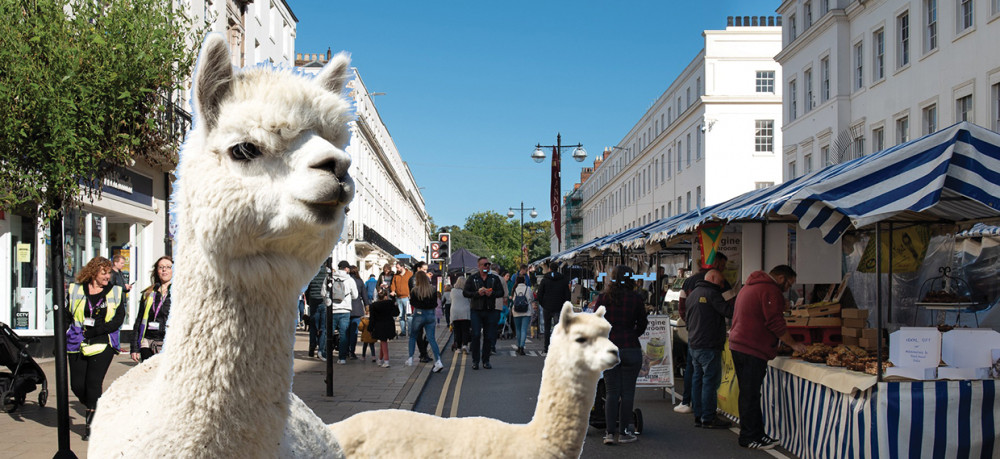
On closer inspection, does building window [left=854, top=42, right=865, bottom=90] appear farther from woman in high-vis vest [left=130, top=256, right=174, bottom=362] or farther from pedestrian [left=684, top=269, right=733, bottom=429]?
woman in high-vis vest [left=130, top=256, right=174, bottom=362]

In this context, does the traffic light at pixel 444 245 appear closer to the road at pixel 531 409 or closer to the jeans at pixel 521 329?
the jeans at pixel 521 329

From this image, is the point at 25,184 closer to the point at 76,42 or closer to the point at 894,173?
the point at 76,42

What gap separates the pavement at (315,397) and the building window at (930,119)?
19.2m

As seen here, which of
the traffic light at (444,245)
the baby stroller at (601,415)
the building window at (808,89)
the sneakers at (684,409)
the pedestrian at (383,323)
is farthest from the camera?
the building window at (808,89)

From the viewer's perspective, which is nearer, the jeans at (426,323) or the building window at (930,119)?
the jeans at (426,323)

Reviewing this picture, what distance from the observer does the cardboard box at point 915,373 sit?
6262 millimetres

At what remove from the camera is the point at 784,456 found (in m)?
7.64

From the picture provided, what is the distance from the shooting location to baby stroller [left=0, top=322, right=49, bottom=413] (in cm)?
849

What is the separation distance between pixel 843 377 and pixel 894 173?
6.22 feet

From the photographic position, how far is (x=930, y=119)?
25.0 meters

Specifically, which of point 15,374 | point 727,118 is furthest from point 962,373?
point 727,118

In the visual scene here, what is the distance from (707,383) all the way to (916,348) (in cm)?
289

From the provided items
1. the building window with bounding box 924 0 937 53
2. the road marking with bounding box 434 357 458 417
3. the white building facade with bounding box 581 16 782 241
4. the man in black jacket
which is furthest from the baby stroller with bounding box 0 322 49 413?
the white building facade with bounding box 581 16 782 241

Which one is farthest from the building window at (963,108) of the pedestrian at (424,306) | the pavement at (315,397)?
the pavement at (315,397)
